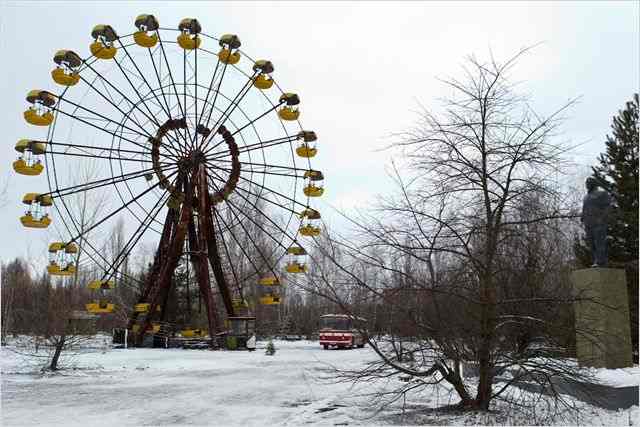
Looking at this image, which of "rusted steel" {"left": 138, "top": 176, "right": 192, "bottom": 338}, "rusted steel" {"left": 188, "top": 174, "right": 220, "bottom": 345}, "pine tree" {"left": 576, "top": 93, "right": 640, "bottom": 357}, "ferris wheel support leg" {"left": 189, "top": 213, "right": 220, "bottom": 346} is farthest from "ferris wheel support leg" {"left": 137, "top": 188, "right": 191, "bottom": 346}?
"pine tree" {"left": 576, "top": 93, "right": 640, "bottom": 357}

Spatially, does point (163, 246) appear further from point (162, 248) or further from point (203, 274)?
point (203, 274)

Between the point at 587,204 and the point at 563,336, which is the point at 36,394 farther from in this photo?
the point at 587,204

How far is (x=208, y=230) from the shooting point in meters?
25.5

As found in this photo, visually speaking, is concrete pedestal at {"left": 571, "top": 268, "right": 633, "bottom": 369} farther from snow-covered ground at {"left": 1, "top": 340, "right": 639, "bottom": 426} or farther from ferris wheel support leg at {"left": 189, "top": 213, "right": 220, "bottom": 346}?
ferris wheel support leg at {"left": 189, "top": 213, "right": 220, "bottom": 346}

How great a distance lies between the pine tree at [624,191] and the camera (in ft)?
62.7

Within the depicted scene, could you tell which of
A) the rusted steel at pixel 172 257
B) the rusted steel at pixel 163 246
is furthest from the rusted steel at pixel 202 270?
the rusted steel at pixel 163 246

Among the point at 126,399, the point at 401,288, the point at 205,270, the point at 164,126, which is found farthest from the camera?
the point at 205,270

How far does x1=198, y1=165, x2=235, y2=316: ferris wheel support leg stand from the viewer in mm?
24130

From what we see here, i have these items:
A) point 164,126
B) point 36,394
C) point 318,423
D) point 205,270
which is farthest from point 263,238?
point 318,423

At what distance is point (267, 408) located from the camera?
10.3 metres

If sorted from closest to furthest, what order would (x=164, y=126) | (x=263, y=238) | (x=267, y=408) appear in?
(x=267, y=408) < (x=164, y=126) < (x=263, y=238)

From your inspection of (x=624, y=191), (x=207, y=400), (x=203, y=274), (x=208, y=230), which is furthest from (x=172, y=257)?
(x=624, y=191)

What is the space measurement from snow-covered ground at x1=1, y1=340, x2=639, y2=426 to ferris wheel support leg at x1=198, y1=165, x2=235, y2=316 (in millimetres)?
7713

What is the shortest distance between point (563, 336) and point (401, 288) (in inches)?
102
